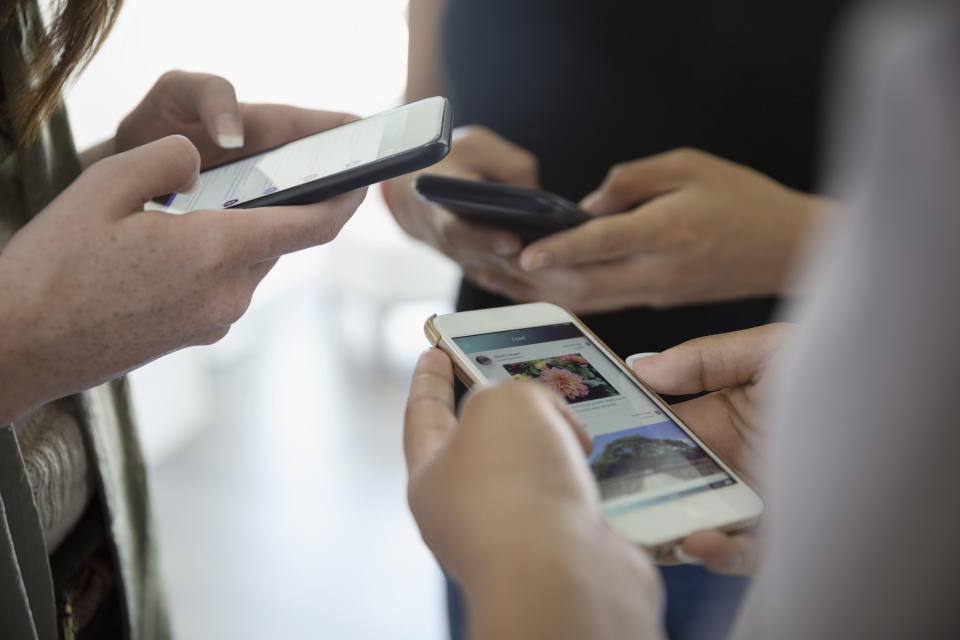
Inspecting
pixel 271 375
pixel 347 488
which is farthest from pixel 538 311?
pixel 271 375

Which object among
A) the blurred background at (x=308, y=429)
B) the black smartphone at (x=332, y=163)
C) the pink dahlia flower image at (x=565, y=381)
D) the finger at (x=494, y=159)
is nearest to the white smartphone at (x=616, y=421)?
the pink dahlia flower image at (x=565, y=381)

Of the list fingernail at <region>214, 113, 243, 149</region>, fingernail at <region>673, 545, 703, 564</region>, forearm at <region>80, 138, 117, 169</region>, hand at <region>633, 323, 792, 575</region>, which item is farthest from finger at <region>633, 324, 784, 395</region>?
forearm at <region>80, 138, 117, 169</region>

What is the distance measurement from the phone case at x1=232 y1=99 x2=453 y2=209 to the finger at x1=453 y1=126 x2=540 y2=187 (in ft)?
0.71

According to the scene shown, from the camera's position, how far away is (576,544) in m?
0.22

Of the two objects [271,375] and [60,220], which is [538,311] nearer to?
[60,220]

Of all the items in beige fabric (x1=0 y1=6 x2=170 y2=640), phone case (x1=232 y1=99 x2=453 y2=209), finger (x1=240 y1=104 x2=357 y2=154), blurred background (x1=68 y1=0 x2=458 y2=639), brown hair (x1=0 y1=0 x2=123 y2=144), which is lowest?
blurred background (x1=68 y1=0 x2=458 y2=639)

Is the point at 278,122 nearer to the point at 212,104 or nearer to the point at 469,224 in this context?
the point at 212,104

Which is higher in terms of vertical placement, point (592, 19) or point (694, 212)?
point (592, 19)

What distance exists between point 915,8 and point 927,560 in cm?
15

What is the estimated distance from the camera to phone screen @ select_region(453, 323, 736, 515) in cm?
33

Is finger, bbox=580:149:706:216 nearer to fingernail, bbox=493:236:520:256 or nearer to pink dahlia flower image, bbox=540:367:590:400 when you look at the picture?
fingernail, bbox=493:236:520:256

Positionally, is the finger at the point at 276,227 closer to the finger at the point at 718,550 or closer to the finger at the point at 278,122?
the finger at the point at 278,122

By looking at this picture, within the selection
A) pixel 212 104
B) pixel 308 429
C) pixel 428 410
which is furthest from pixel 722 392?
pixel 308 429

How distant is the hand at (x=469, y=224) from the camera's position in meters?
0.58
